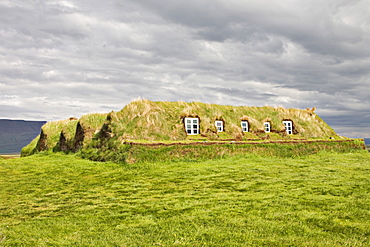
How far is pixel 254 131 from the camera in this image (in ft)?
100.0

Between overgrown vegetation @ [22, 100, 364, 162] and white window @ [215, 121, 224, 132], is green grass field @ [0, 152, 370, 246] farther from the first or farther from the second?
white window @ [215, 121, 224, 132]

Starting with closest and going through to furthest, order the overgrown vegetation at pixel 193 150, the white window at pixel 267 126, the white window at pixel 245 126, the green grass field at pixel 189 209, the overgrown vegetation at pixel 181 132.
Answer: the green grass field at pixel 189 209 → the overgrown vegetation at pixel 193 150 → the overgrown vegetation at pixel 181 132 → the white window at pixel 245 126 → the white window at pixel 267 126

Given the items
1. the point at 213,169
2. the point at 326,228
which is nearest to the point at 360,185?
the point at 326,228

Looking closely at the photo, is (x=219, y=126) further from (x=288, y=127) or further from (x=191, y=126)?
(x=288, y=127)

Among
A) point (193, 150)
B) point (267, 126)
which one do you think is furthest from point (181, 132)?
point (267, 126)

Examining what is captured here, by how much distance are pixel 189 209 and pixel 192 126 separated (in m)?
18.4

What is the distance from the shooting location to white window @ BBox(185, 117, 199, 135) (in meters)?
27.1

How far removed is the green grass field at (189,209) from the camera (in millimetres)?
6637

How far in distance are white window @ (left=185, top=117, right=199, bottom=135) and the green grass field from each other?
993cm

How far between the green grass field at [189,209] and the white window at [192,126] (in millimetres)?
9930

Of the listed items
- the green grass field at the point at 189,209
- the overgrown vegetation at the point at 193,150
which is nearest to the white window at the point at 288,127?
the overgrown vegetation at the point at 193,150

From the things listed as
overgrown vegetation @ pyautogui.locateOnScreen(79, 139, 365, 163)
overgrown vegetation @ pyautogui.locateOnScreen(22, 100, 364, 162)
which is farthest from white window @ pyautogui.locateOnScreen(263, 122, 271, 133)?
overgrown vegetation @ pyautogui.locateOnScreen(79, 139, 365, 163)

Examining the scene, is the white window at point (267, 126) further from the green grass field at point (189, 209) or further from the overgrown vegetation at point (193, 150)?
A: the green grass field at point (189, 209)

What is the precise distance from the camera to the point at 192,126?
27312 mm
